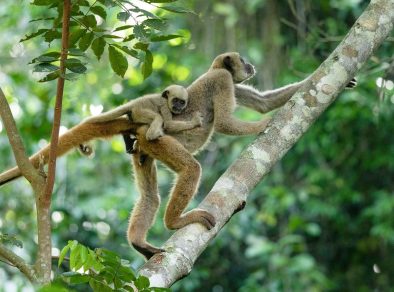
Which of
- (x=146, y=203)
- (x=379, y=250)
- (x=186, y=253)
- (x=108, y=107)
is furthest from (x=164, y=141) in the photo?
(x=379, y=250)

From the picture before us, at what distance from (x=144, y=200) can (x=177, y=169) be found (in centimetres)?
61

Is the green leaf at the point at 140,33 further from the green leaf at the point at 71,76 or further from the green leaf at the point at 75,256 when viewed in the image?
the green leaf at the point at 75,256

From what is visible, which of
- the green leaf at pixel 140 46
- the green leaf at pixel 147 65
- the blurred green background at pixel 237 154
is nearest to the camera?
the green leaf at pixel 140 46

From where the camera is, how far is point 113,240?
37.5ft

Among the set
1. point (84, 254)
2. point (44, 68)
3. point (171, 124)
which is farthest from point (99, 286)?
point (171, 124)

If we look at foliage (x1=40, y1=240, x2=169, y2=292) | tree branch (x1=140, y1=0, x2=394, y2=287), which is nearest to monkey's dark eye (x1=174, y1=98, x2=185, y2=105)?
tree branch (x1=140, y1=0, x2=394, y2=287)

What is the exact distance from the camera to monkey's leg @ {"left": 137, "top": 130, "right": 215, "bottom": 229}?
6113mm

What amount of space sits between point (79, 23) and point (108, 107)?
6.24 m

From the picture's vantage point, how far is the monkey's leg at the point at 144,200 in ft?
21.6

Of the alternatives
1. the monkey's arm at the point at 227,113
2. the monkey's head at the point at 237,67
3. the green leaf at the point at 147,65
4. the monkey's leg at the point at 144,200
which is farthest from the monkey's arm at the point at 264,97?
the green leaf at the point at 147,65

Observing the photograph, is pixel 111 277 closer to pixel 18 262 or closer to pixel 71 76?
pixel 18 262

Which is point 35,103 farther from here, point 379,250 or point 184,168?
point 379,250

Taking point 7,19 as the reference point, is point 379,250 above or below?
below

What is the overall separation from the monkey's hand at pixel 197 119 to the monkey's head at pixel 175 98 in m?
0.17
